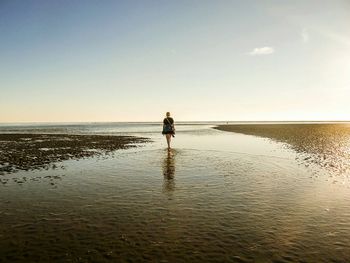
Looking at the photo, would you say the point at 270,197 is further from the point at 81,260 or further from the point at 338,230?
the point at 81,260

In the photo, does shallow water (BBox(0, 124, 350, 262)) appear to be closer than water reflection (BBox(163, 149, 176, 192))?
Yes

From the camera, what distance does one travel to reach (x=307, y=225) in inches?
386

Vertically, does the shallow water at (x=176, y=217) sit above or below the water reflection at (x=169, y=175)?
below

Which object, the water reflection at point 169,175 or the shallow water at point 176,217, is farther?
the water reflection at point 169,175

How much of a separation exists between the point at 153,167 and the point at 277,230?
1328 centimetres

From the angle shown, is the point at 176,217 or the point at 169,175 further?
the point at 169,175

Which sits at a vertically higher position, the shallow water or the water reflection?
the water reflection

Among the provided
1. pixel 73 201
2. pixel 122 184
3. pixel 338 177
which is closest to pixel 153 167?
pixel 122 184

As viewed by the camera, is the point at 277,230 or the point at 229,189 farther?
the point at 229,189

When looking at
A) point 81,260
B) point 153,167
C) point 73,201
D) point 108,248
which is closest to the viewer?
point 81,260

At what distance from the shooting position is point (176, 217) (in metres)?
10.5

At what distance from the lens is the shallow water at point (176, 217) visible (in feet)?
25.6

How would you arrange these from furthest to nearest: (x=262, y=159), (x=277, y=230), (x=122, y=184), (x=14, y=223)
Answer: (x=262, y=159), (x=122, y=184), (x=14, y=223), (x=277, y=230)

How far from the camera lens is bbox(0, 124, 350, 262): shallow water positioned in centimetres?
780
